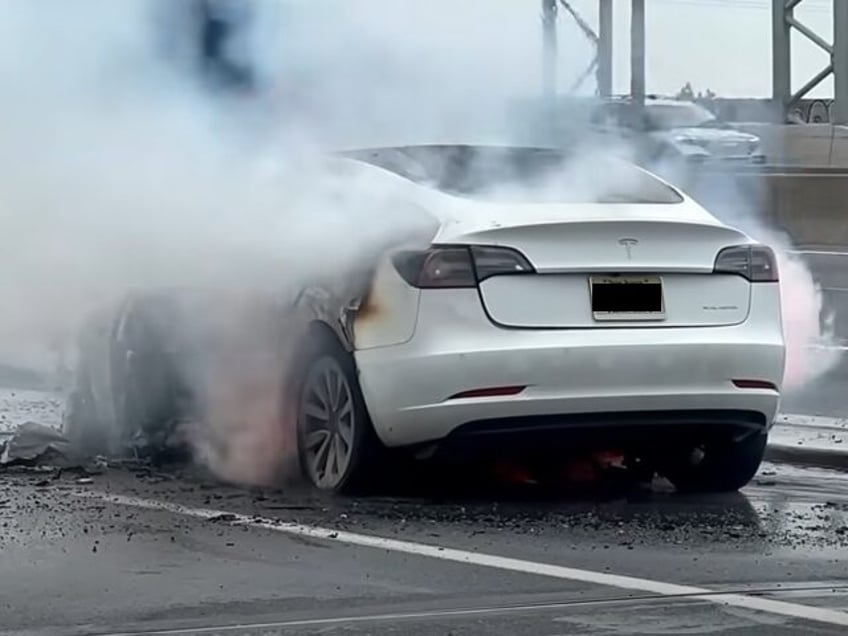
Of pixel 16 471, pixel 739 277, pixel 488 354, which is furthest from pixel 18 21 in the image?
pixel 739 277

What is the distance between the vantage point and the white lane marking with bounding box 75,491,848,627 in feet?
20.1

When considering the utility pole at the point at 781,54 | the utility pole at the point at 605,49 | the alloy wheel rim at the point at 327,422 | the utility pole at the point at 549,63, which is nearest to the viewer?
the alloy wheel rim at the point at 327,422

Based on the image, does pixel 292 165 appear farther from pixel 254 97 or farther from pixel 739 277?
pixel 739 277

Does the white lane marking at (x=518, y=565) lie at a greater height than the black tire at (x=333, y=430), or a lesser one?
lesser

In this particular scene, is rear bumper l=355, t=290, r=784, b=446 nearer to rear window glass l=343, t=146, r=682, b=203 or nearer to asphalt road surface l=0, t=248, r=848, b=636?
asphalt road surface l=0, t=248, r=848, b=636

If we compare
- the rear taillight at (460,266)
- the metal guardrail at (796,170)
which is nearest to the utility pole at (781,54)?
the metal guardrail at (796,170)

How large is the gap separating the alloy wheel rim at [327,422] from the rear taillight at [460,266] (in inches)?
23.8

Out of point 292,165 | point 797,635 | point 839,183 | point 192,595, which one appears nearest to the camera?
point 797,635

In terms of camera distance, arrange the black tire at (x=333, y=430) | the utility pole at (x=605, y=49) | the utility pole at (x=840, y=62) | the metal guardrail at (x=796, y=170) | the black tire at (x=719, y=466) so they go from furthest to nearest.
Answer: the utility pole at (x=840, y=62)
the metal guardrail at (x=796, y=170)
the utility pole at (x=605, y=49)
the black tire at (x=719, y=466)
the black tire at (x=333, y=430)

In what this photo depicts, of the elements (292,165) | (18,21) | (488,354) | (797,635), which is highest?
(18,21)

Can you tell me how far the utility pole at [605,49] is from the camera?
9.28m

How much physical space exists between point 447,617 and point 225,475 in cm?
309

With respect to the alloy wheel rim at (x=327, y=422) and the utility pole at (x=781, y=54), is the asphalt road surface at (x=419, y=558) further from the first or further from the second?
the utility pole at (x=781, y=54)

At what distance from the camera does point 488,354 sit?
7.57m
